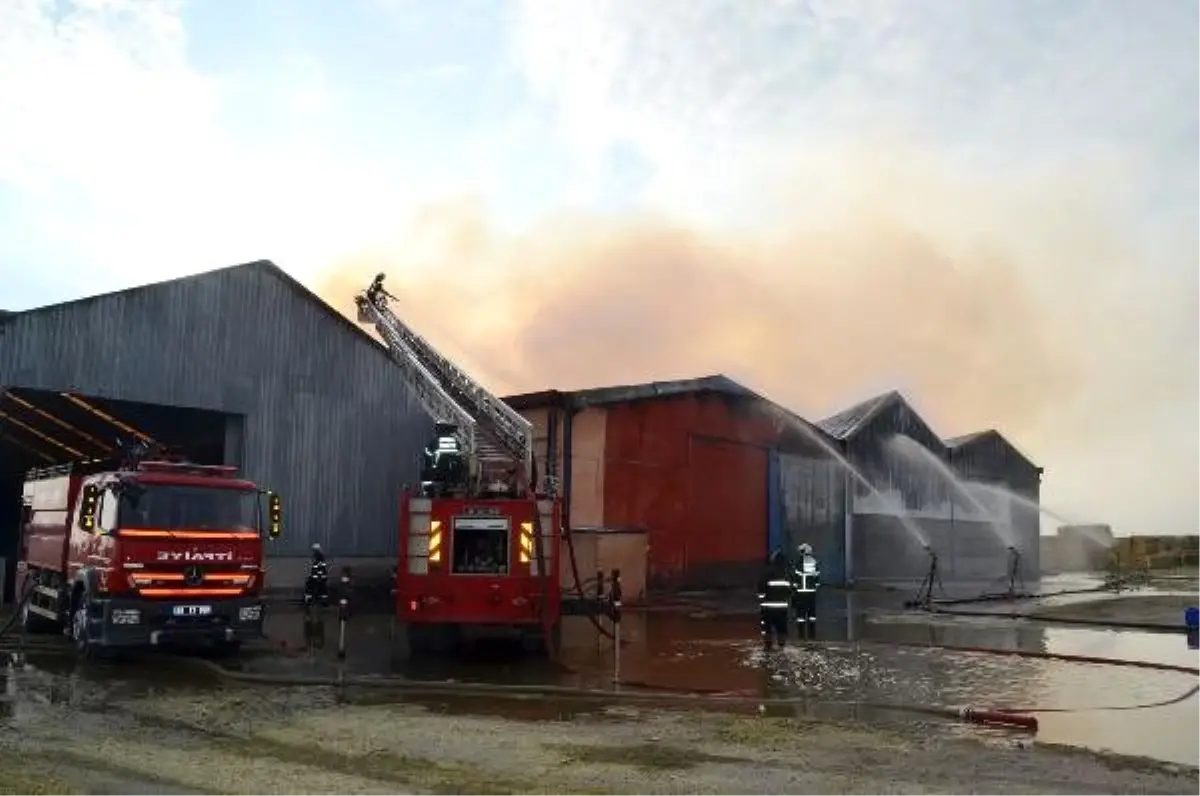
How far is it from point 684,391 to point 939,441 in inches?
641

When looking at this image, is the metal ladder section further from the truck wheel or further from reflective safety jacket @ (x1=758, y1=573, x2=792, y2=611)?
the truck wheel

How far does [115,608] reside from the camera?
13453 millimetres

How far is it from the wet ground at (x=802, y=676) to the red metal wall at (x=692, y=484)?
26.4 ft

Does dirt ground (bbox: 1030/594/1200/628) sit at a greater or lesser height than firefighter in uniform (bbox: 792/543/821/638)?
lesser

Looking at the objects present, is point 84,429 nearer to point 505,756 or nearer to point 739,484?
point 739,484

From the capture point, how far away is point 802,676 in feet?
42.5

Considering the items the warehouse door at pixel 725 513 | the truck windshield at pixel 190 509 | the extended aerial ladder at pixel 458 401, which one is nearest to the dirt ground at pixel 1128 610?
the warehouse door at pixel 725 513

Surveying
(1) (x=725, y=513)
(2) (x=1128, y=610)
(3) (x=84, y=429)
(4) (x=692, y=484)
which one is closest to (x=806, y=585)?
(2) (x=1128, y=610)

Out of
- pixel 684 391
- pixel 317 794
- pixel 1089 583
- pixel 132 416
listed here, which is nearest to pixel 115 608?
pixel 317 794

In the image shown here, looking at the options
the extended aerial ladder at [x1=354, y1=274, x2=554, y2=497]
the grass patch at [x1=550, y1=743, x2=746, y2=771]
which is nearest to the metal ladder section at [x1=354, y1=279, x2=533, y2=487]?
the extended aerial ladder at [x1=354, y1=274, x2=554, y2=497]

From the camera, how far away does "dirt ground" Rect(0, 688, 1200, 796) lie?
724cm

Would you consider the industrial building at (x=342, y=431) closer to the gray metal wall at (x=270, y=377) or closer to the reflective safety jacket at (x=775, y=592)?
the gray metal wall at (x=270, y=377)

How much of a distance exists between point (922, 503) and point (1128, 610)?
50.4 feet

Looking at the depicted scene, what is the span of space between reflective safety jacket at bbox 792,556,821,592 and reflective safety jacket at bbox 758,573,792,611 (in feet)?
3.54
